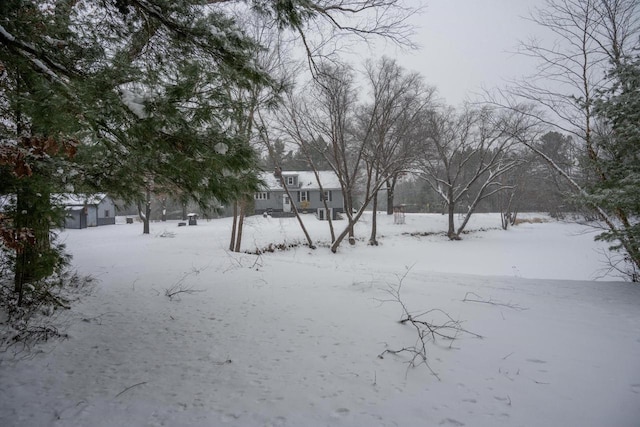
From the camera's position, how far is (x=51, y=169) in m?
3.55

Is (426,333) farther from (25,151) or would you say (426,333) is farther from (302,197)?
(302,197)

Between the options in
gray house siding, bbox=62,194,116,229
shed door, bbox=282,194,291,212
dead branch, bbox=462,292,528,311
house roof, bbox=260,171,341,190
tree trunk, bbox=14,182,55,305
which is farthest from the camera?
shed door, bbox=282,194,291,212

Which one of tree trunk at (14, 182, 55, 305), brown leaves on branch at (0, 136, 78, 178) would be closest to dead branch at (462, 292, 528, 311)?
brown leaves on branch at (0, 136, 78, 178)

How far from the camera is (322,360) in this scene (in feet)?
10.1

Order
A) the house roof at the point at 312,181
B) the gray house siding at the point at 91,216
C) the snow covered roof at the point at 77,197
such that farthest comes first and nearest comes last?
1. the house roof at the point at 312,181
2. the gray house siding at the point at 91,216
3. the snow covered roof at the point at 77,197

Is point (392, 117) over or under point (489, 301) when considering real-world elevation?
over

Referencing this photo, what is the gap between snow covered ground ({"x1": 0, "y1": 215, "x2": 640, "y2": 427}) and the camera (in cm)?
229

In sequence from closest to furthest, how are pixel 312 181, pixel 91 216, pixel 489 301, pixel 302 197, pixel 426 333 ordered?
pixel 426 333
pixel 489 301
pixel 91 216
pixel 302 197
pixel 312 181

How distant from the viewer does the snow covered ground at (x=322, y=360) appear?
7.52 feet

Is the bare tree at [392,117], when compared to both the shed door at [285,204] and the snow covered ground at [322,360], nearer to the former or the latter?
the snow covered ground at [322,360]

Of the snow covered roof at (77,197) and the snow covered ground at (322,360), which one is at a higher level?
the snow covered roof at (77,197)

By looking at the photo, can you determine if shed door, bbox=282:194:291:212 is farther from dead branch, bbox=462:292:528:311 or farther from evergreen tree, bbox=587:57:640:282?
evergreen tree, bbox=587:57:640:282

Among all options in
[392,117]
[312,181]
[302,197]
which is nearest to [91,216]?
[302,197]

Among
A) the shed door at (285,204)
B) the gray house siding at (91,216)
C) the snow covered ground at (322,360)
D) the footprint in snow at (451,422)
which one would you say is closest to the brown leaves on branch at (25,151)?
the snow covered ground at (322,360)
